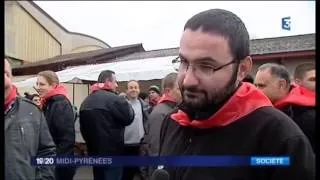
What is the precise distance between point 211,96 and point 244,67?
0.32ft

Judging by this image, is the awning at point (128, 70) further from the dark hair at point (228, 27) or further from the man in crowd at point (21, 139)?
the dark hair at point (228, 27)

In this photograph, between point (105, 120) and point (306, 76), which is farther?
point (105, 120)

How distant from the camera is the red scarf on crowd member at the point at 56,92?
4.06 ft

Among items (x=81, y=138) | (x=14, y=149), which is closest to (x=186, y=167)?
(x=14, y=149)

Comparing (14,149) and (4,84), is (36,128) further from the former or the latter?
(4,84)

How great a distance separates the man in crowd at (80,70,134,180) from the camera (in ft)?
3.88

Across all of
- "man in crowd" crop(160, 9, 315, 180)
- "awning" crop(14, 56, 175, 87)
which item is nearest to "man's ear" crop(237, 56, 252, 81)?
"man in crowd" crop(160, 9, 315, 180)

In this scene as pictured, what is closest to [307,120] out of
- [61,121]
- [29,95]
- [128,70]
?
[128,70]

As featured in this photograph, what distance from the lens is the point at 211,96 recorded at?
2.92 ft

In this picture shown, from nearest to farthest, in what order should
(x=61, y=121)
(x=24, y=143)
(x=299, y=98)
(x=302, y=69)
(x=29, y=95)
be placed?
(x=302, y=69) → (x=299, y=98) → (x=24, y=143) → (x=29, y=95) → (x=61, y=121)

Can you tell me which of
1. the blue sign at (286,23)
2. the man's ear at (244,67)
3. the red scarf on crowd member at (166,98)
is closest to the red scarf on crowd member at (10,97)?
the man's ear at (244,67)

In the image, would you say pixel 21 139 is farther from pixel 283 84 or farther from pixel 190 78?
pixel 283 84

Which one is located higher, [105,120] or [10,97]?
[10,97]

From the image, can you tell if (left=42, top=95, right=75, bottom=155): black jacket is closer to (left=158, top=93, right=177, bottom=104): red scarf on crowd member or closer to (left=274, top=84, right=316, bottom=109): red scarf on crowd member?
(left=158, top=93, right=177, bottom=104): red scarf on crowd member
